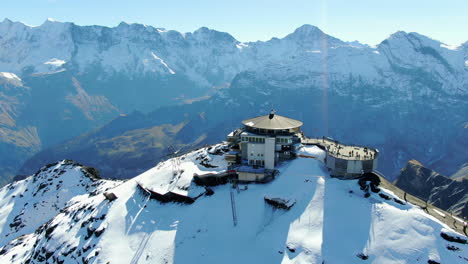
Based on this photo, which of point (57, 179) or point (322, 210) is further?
point (57, 179)

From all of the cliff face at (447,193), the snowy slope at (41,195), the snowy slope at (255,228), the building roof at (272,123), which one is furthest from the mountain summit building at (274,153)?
the cliff face at (447,193)

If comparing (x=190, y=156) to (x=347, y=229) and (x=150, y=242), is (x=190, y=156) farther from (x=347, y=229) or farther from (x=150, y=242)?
(x=347, y=229)

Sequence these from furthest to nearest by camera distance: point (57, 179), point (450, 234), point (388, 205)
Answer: point (57, 179) < point (388, 205) < point (450, 234)

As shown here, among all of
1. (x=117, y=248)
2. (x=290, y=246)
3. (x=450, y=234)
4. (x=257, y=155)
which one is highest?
(x=257, y=155)

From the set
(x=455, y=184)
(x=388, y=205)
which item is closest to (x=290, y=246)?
(x=388, y=205)

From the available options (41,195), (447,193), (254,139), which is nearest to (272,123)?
(254,139)

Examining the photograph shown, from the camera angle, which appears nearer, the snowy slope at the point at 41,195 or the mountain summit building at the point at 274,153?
the mountain summit building at the point at 274,153

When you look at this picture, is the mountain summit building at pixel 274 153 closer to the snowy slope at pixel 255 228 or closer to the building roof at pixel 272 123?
the building roof at pixel 272 123

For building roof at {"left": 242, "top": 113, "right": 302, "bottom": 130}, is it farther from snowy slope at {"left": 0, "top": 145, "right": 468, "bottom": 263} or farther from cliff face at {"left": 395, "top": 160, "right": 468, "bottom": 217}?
cliff face at {"left": 395, "top": 160, "right": 468, "bottom": 217}
